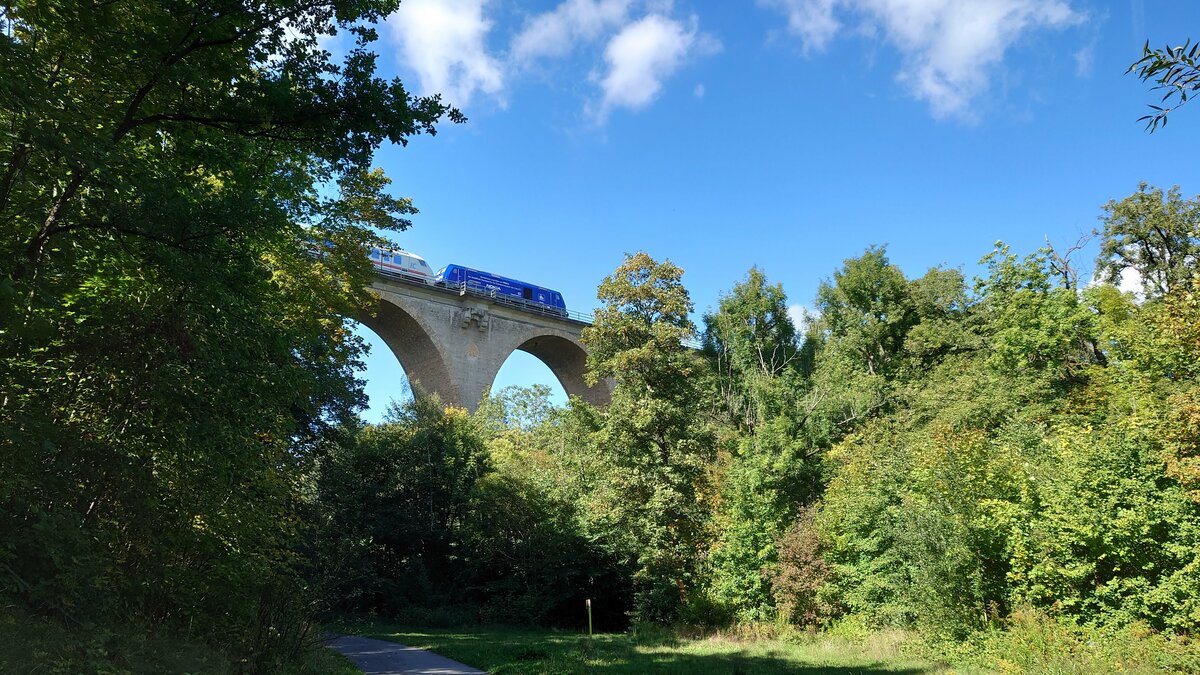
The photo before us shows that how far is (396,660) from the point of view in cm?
1365

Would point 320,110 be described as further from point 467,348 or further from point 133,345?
point 467,348

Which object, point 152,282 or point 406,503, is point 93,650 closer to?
point 152,282

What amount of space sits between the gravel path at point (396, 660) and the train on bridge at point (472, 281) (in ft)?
65.7

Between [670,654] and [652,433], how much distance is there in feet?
22.9

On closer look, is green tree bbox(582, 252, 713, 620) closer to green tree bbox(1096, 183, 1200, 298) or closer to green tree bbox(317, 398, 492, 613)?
green tree bbox(317, 398, 492, 613)

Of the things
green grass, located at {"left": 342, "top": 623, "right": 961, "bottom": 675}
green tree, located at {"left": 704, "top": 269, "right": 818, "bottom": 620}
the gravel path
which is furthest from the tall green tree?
green tree, located at {"left": 704, "top": 269, "right": 818, "bottom": 620}

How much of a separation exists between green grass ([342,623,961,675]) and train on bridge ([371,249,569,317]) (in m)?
19.4

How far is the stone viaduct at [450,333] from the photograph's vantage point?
3434cm

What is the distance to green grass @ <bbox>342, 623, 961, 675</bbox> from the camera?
40.3ft

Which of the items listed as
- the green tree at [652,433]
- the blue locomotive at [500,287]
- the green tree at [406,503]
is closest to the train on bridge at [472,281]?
the blue locomotive at [500,287]

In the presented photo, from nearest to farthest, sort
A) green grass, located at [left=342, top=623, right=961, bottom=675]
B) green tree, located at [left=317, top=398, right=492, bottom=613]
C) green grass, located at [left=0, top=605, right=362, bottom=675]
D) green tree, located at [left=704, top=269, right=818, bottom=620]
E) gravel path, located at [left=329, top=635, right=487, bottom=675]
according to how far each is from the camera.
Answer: green grass, located at [left=0, top=605, right=362, bottom=675] → gravel path, located at [left=329, top=635, right=487, bottom=675] → green grass, located at [left=342, top=623, right=961, bottom=675] → green tree, located at [left=704, top=269, right=818, bottom=620] → green tree, located at [left=317, top=398, right=492, bottom=613]

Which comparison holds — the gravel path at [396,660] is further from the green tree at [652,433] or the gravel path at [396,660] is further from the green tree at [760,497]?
the green tree at [760,497]

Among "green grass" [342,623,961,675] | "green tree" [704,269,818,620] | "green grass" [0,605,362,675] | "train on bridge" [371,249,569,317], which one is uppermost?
"train on bridge" [371,249,569,317]

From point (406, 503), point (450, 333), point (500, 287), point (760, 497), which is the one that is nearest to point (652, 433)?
point (760, 497)
